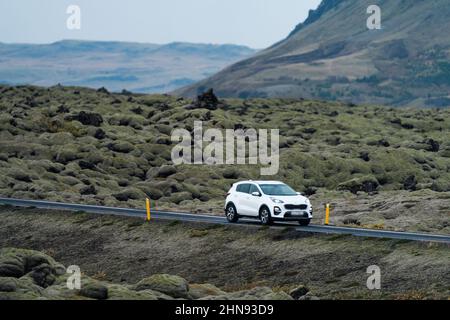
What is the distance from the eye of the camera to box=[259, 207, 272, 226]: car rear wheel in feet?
144

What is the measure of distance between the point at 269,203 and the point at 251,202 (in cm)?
159

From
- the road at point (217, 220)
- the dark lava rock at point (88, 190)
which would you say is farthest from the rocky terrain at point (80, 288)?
the dark lava rock at point (88, 190)

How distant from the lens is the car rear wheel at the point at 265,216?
43.8 metres

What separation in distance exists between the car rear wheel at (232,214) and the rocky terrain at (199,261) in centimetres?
122

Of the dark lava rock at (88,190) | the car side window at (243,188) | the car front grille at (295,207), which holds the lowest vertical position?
the dark lava rock at (88,190)

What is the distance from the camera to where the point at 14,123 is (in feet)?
341

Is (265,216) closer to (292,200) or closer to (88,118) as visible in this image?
(292,200)

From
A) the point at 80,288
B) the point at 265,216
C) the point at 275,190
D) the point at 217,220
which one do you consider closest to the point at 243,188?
the point at 275,190

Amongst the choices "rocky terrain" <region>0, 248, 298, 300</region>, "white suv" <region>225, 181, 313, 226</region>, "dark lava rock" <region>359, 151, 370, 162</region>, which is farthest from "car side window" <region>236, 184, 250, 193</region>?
"dark lava rock" <region>359, 151, 370, 162</region>

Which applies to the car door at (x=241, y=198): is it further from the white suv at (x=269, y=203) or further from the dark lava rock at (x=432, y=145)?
the dark lava rock at (x=432, y=145)

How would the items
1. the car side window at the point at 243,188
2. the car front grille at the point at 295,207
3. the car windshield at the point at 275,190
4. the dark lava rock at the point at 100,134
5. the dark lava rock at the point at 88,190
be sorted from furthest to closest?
the dark lava rock at the point at 100,134 < the dark lava rock at the point at 88,190 < the car side window at the point at 243,188 < the car windshield at the point at 275,190 < the car front grille at the point at 295,207
